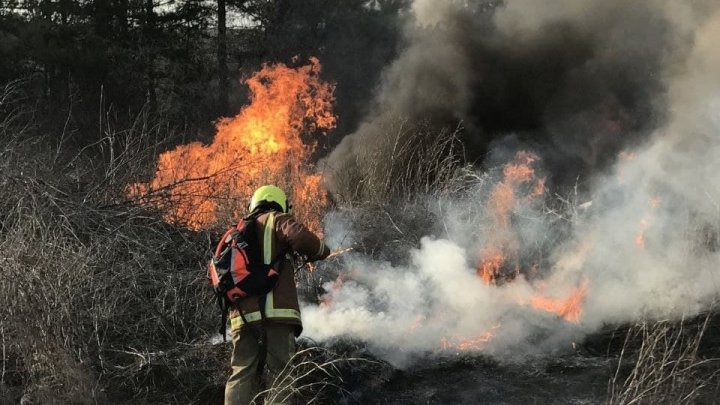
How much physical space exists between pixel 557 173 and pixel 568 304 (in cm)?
398

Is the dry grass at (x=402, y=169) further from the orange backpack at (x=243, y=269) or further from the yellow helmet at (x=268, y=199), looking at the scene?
the orange backpack at (x=243, y=269)

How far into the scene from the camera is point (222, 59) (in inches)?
747

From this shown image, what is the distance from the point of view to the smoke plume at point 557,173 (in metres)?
6.12

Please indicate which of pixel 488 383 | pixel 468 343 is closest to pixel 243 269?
pixel 488 383

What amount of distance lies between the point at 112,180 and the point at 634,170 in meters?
6.78

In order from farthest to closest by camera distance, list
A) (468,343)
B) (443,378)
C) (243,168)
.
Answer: (243,168) → (468,343) → (443,378)

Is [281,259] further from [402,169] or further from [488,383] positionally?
[402,169]

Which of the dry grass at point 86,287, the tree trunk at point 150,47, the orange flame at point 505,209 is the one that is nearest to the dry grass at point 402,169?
the orange flame at point 505,209

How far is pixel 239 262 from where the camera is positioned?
427cm

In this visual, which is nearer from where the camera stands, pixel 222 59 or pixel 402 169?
pixel 402 169

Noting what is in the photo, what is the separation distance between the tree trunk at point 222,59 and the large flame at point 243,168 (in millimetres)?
8011

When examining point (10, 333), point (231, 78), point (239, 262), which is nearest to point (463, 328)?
point (239, 262)

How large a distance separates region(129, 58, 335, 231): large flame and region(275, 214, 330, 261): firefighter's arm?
3991mm

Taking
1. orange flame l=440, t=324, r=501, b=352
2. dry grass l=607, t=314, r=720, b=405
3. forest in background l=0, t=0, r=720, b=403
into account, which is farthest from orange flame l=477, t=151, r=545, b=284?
dry grass l=607, t=314, r=720, b=405
